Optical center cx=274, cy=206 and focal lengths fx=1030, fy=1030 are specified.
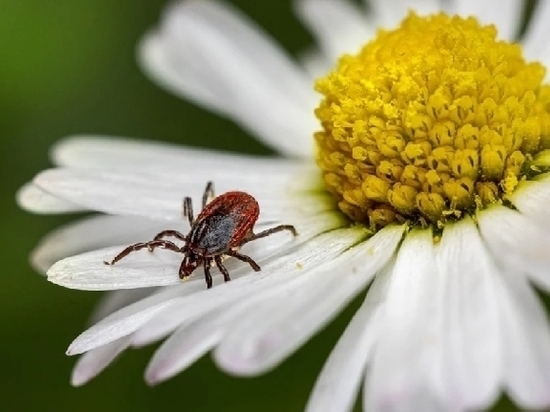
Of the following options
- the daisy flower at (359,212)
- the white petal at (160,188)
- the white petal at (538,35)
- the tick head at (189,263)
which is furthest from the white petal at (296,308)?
the white petal at (538,35)

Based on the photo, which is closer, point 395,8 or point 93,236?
point 93,236

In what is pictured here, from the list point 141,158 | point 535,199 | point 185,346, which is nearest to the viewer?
point 185,346

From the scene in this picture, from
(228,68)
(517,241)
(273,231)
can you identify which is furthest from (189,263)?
(228,68)

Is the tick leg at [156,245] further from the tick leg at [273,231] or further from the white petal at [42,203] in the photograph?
the white petal at [42,203]

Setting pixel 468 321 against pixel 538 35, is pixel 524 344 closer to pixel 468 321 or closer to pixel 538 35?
pixel 468 321

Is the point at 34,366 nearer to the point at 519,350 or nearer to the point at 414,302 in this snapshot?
the point at 414,302

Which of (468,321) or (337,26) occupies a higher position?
(337,26)
